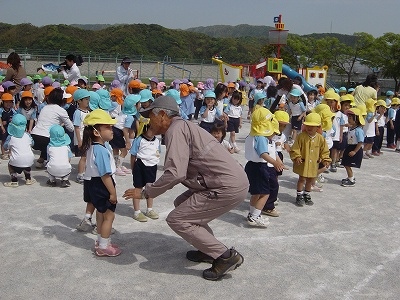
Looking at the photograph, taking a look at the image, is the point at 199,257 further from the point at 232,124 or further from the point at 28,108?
the point at 232,124

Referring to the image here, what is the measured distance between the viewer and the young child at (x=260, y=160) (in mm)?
5469

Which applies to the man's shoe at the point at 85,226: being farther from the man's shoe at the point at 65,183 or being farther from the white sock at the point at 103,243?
the man's shoe at the point at 65,183

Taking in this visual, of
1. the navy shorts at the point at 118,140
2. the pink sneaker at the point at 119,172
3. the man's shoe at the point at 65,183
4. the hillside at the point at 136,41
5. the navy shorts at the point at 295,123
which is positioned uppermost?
the hillside at the point at 136,41

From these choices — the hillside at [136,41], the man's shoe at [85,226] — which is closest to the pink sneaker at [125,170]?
the man's shoe at [85,226]

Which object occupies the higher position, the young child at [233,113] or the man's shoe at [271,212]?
the young child at [233,113]

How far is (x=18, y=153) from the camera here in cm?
677

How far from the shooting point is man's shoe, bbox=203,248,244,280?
13.5 feet

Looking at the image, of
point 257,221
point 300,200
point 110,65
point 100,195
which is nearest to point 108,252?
point 100,195

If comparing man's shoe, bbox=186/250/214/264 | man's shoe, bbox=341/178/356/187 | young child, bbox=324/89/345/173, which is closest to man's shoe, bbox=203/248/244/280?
man's shoe, bbox=186/250/214/264

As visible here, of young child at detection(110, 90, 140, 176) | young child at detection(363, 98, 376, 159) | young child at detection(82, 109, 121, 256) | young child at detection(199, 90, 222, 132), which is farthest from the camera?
young child at detection(363, 98, 376, 159)

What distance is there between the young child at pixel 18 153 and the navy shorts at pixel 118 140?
1353 mm

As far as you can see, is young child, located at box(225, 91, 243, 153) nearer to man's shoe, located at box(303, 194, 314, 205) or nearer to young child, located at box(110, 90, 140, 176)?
young child, located at box(110, 90, 140, 176)

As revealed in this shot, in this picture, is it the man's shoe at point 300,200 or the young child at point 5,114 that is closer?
the man's shoe at point 300,200

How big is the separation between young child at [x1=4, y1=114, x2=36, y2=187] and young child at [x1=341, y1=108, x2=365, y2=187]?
513 centimetres
